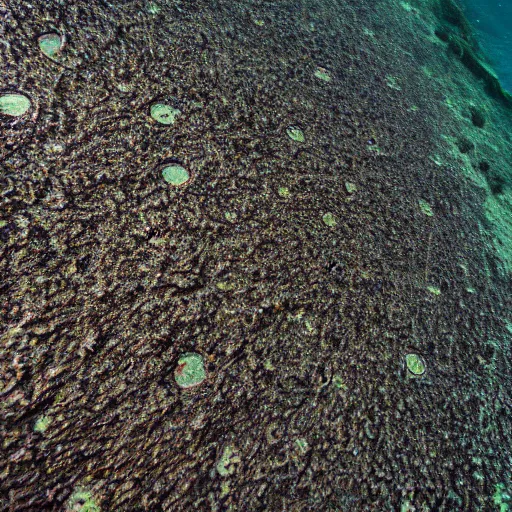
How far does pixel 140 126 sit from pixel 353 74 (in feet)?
4.78

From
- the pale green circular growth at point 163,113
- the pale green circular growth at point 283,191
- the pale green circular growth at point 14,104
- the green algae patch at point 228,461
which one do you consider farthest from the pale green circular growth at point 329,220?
the pale green circular growth at point 14,104

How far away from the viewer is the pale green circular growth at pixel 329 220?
1.52 meters

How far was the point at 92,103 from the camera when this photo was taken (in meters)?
1.32

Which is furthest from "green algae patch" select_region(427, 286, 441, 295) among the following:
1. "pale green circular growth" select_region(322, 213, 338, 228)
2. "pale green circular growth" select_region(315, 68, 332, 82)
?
"pale green circular growth" select_region(315, 68, 332, 82)

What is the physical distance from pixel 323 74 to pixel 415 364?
1.59 metres

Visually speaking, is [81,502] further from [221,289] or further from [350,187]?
[350,187]

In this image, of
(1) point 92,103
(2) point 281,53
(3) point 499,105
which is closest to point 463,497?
(1) point 92,103

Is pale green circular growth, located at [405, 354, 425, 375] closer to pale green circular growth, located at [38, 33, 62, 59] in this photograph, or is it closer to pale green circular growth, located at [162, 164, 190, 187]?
pale green circular growth, located at [162, 164, 190, 187]

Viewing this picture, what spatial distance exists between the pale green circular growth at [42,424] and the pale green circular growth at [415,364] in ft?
3.75

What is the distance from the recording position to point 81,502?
826mm

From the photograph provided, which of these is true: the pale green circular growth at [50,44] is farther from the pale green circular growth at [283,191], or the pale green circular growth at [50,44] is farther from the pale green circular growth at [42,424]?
the pale green circular growth at [42,424]

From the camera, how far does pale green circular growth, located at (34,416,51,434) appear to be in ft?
2.82

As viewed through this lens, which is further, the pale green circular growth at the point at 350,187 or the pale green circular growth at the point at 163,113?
the pale green circular growth at the point at 350,187

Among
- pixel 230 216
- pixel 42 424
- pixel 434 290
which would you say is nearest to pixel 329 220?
pixel 230 216
